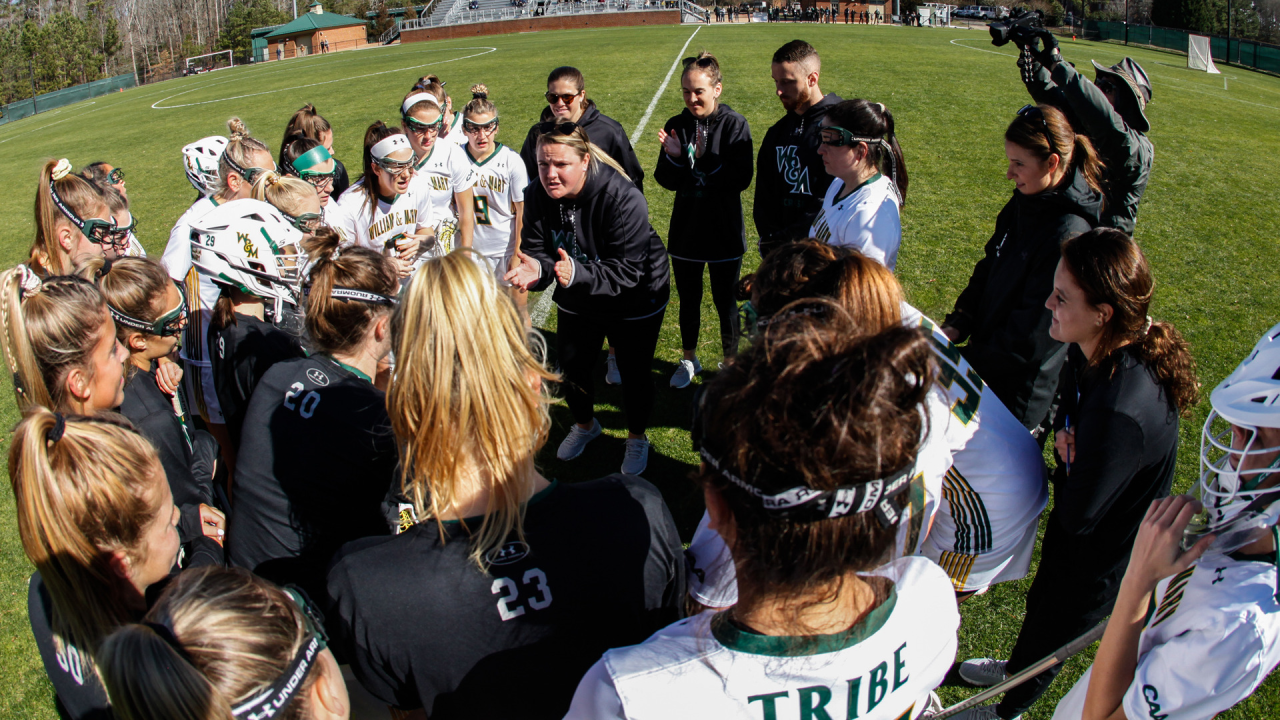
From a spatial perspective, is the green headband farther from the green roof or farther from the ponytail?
the green roof

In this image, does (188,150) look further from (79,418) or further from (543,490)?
(543,490)

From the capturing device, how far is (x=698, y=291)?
19.0 ft

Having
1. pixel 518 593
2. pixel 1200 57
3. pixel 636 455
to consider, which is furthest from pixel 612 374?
pixel 1200 57

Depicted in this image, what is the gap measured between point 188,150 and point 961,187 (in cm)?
997

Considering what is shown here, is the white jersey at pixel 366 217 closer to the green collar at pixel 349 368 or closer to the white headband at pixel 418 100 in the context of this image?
the white headband at pixel 418 100

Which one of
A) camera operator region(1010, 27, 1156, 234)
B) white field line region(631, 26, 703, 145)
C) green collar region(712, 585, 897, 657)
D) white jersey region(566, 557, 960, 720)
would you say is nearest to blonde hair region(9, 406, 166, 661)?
white jersey region(566, 557, 960, 720)

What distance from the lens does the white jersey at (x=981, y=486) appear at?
227cm

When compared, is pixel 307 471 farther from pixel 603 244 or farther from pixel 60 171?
Answer: pixel 60 171

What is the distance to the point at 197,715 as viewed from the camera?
52.9 inches

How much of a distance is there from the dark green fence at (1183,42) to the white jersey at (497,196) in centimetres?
3293

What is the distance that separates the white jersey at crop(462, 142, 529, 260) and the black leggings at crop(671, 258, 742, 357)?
4.94ft

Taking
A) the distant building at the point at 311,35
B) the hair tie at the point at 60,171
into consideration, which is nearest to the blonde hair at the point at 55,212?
the hair tie at the point at 60,171

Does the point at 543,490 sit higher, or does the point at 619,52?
the point at 619,52

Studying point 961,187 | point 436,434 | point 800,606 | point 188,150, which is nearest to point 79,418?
point 436,434
